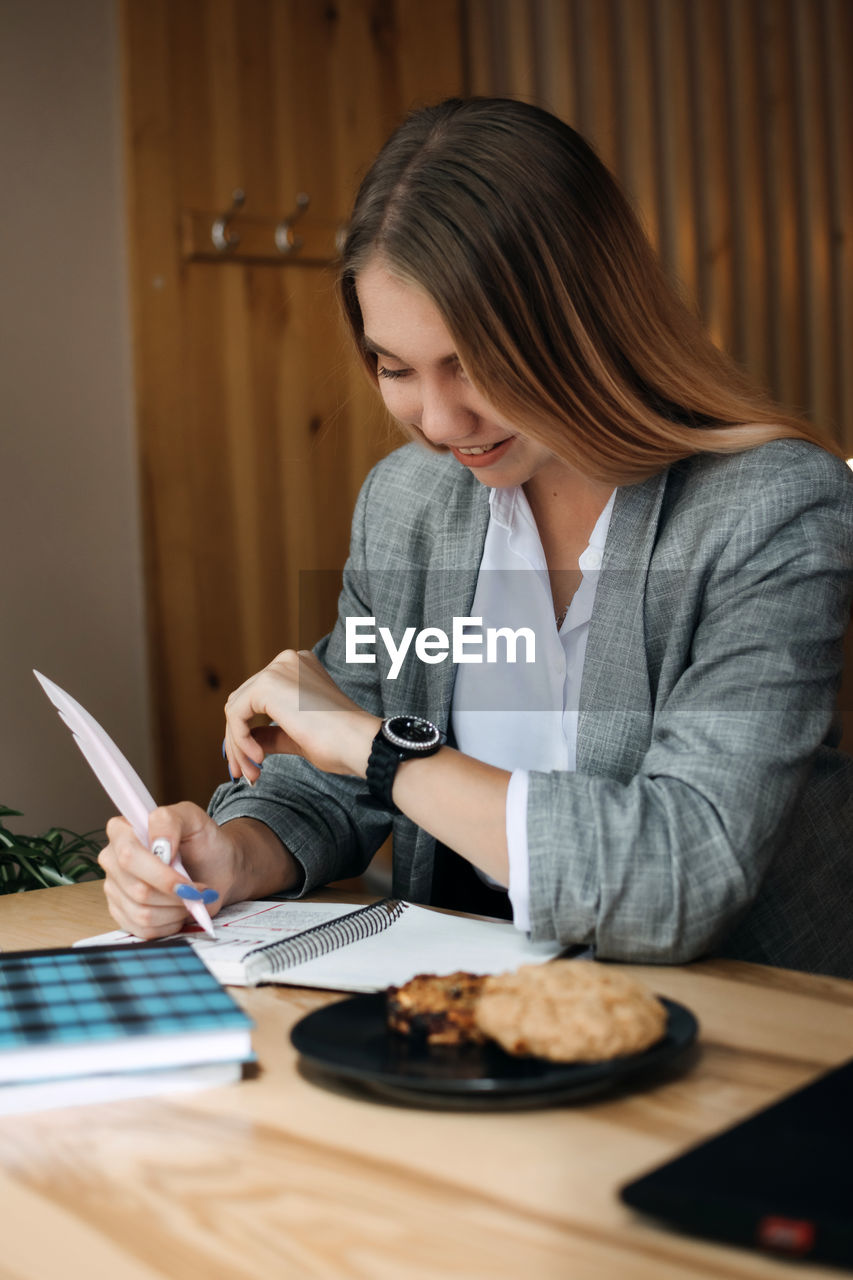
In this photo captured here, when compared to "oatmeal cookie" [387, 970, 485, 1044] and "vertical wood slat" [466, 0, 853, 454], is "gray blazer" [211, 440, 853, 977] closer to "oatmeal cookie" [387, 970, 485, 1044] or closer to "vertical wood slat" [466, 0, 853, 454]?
"oatmeal cookie" [387, 970, 485, 1044]

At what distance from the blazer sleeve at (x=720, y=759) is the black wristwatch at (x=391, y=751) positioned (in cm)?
11

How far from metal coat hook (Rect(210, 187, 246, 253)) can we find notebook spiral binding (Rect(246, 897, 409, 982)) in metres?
1.71

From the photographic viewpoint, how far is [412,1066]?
2.34 ft

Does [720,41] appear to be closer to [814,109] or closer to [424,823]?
[814,109]

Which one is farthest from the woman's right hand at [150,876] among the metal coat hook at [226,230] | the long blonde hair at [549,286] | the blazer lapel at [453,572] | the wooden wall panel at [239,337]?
the metal coat hook at [226,230]

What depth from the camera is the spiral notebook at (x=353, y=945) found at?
957mm

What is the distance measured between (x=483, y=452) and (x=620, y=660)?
0.82 ft

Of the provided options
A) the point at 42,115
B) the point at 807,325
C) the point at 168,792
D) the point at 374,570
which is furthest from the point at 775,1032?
the point at 807,325

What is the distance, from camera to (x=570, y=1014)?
2.34 ft

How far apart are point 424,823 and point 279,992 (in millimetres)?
188

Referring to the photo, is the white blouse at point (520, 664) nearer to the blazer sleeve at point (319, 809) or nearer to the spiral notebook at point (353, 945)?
the blazer sleeve at point (319, 809)

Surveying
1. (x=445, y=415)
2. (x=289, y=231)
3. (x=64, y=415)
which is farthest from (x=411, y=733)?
(x=289, y=231)

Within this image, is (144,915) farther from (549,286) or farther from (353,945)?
(549,286)

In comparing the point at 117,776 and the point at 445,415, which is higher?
the point at 445,415
